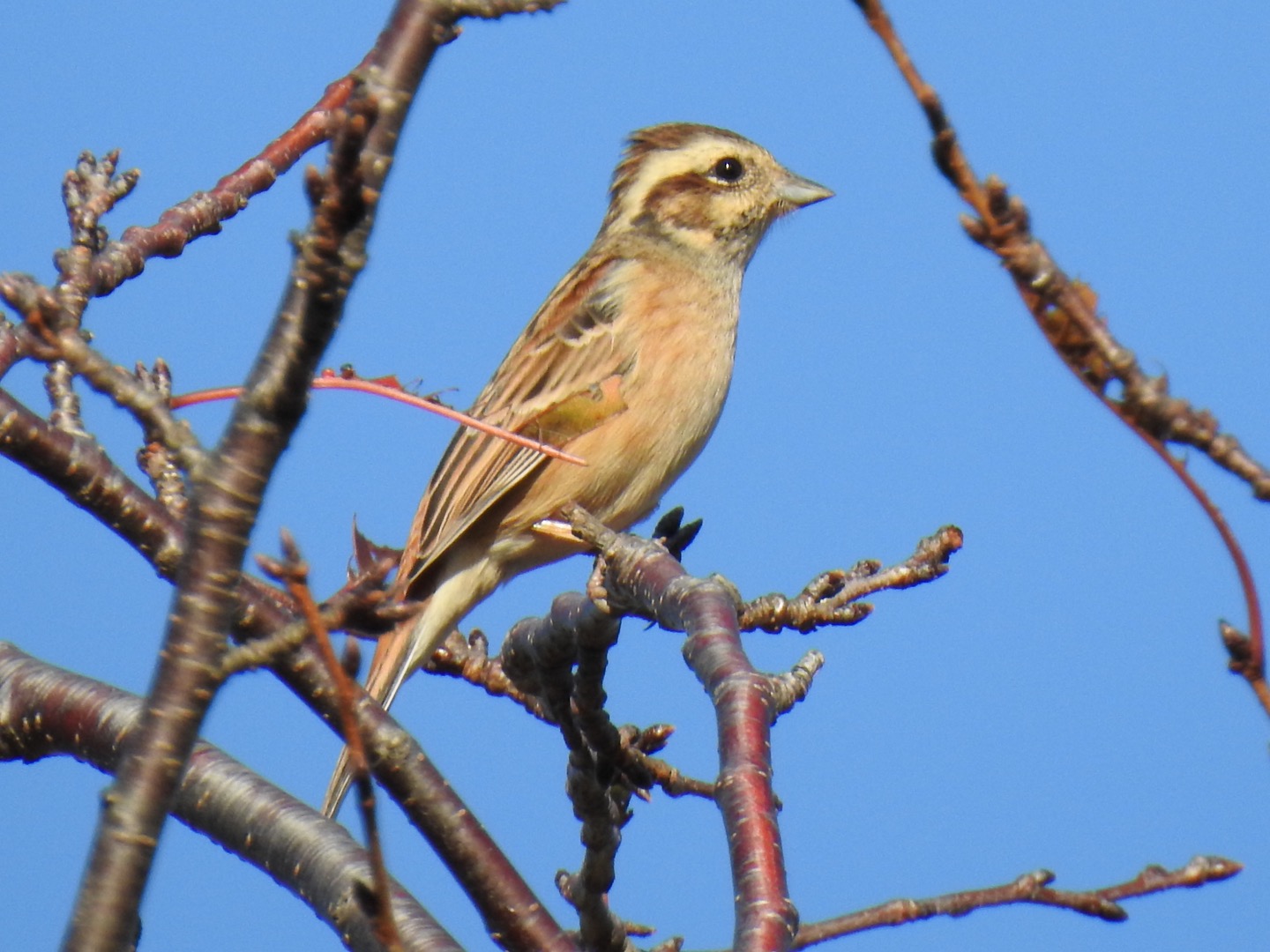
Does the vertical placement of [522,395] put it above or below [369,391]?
above

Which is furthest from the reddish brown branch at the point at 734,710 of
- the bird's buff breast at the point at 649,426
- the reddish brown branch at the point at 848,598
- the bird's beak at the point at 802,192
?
the bird's beak at the point at 802,192

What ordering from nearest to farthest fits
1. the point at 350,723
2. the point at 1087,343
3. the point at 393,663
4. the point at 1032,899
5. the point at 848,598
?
the point at 1087,343
the point at 350,723
the point at 1032,899
the point at 848,598
the point at 393,663

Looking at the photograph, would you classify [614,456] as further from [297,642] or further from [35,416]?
[297,642]

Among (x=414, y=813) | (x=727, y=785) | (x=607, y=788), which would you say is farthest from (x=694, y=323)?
(x=727, y=785)

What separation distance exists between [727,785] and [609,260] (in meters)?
3.95

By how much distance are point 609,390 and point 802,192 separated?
1336mm

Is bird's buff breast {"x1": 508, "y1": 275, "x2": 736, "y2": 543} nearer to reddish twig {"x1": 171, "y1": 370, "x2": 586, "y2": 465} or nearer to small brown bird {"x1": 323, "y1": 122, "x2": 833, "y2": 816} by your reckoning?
small brown bird {"x1": 323, "y1": 122, "x2": 833, "y2": 816}

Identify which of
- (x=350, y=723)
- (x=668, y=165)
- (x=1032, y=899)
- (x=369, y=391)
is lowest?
(x=350, y=723)

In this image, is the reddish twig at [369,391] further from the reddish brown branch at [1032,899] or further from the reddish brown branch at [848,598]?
the reddish brown branch at [1032,899]

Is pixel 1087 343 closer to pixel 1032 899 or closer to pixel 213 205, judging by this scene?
pixel 1032 899

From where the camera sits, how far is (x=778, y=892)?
76.9 inches

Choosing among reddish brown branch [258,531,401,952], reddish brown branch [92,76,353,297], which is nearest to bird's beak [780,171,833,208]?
reddish brown branch [92,76,353,297]

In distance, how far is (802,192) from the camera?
235 inches

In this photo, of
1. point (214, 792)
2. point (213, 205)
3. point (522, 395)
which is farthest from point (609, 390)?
point (214, 792)
